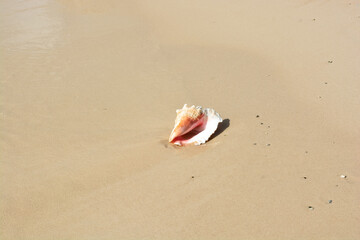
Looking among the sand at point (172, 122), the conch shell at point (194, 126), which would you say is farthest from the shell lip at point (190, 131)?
the sand at point (172, 122)

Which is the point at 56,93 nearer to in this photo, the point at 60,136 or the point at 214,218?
the point at 60,136

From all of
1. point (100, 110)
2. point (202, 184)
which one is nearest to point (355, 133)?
point (202, 184)

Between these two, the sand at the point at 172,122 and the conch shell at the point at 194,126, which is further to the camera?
the conch shell at the point at 194,126

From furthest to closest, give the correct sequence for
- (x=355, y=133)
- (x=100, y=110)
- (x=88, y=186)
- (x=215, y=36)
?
(x=215, y=36) < (x=100, y=110) < (x=355, y=133) < (x=88, y=186)

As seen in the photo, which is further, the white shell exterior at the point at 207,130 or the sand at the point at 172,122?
the white shell exterior at the point at 207,130

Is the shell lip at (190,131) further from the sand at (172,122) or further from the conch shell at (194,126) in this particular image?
the sand at (172,122)
